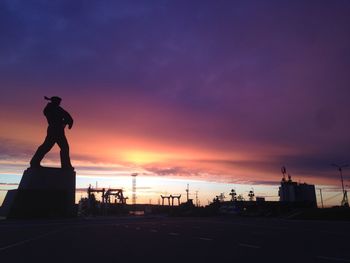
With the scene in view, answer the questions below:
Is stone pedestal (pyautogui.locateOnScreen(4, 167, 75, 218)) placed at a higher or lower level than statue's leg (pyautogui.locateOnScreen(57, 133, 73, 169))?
lower

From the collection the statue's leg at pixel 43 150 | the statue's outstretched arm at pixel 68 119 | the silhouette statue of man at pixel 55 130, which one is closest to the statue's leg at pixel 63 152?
the silhouette statue of man at pixel 55 130

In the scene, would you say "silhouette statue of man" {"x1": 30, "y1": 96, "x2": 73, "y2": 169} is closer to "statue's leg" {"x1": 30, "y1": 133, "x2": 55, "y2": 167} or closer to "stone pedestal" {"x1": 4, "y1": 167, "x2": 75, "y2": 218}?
"statue's leg" {"x1": 30, "y1": 133, "x2": 55, "y2": 167}

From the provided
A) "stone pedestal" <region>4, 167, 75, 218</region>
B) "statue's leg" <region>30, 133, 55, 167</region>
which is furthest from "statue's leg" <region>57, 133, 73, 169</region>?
"stone pedestal" <region>4, 167, 75, 218</region>

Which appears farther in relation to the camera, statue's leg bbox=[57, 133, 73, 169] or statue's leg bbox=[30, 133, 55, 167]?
statue's leg bbox=[57, 133, 73, 169]

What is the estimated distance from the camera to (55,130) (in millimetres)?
58875

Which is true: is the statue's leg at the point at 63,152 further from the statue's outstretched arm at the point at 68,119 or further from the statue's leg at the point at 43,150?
the statue's outstretched arm at the point at 68,119

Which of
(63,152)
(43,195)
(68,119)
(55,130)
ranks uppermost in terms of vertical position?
(68,119)

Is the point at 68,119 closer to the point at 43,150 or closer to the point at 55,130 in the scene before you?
the point at 55,130

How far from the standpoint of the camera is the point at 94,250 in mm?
15227

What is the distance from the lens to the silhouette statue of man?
58469mm

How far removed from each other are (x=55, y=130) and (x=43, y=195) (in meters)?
9.57

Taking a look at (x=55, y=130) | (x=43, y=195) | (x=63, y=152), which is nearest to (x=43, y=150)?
(x=63, y=152)

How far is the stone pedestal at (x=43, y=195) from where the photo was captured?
175 feet

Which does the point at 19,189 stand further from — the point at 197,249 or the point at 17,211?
the point at 197,249
